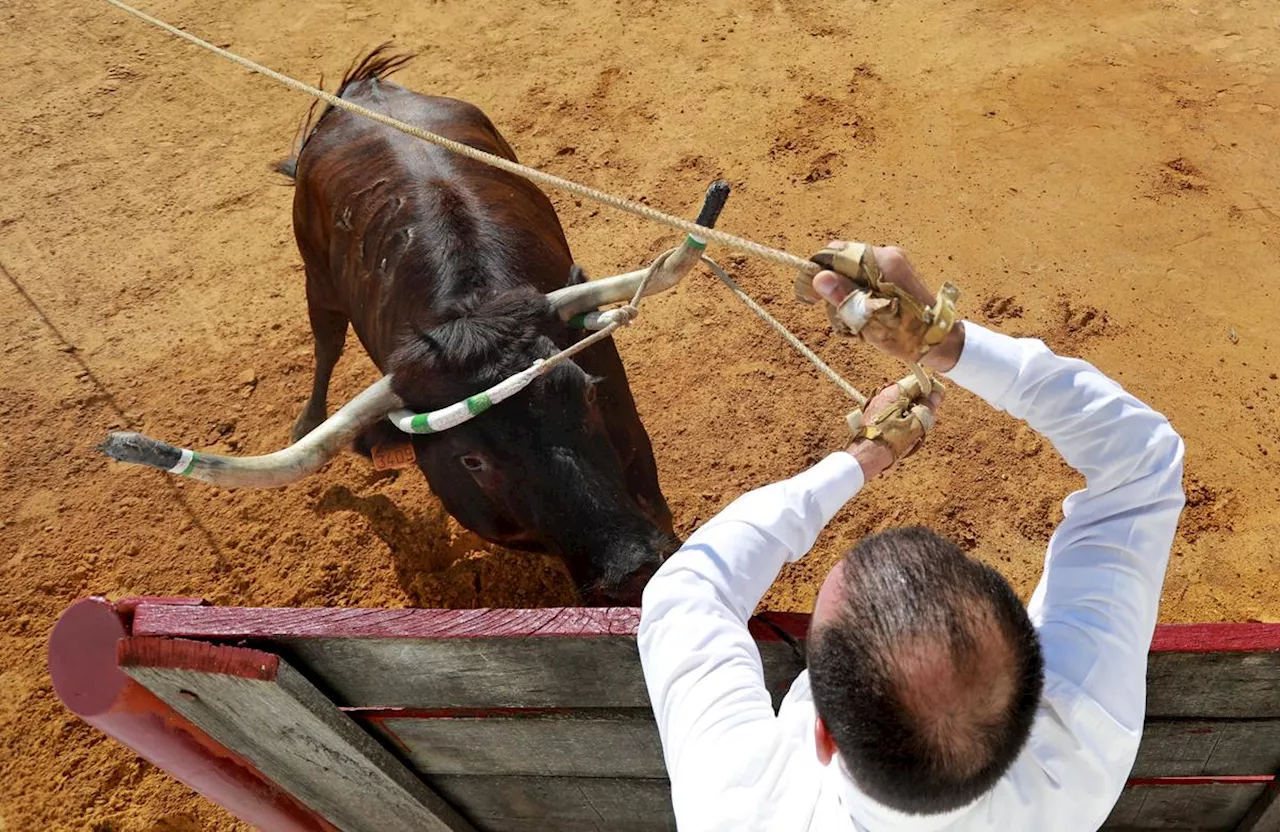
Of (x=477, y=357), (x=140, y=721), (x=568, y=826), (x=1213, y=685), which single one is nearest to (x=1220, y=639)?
(x=1213, y=685)

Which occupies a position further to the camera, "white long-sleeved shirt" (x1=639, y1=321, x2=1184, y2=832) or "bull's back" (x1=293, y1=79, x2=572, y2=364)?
"bull's back" (x1=293, y1=79, x2=572, y2=364)

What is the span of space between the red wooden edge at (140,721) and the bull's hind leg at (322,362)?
2.79 m

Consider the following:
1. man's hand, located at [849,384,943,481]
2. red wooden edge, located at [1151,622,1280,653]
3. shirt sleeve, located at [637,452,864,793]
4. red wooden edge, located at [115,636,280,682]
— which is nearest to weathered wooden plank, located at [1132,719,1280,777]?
red wooden edge, located at [1151,622,1280,653]

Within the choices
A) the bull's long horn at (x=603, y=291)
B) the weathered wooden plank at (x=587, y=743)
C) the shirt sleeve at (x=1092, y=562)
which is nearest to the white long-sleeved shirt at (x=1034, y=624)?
the shirt sleeve at (x=1092, y=562)

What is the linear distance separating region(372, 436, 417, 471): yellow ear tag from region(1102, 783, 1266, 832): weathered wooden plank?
2.84m

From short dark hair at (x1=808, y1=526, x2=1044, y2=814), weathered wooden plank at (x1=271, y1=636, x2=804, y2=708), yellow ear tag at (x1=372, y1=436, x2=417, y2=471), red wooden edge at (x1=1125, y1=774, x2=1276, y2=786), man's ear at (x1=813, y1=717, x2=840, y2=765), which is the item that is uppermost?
short dark hair at (x1=808, y1=526, x2=1044, y2=814)

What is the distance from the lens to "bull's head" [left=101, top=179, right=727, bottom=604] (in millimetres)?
2992

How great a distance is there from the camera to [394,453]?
12.0 feet

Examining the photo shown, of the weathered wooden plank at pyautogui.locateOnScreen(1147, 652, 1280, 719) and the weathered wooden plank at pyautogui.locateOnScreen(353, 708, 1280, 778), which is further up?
the weathered wooden plank at pyautogui.locateOnScreen(1147, 652, 1280, 719)

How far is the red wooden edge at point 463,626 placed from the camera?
2.17 meters

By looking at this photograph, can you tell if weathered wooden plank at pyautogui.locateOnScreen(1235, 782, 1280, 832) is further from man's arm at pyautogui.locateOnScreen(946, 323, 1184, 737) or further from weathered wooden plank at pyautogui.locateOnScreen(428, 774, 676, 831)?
weathered wooden plank at pyautogui.locateOnScreen(428, 774, 676, 831)

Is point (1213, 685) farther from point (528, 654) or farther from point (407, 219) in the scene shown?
point (407, 219)

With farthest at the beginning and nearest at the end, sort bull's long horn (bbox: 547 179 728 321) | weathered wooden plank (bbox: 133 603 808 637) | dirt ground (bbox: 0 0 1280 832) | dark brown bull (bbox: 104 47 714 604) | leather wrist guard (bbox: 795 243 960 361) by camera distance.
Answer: dirt ground (bbox: 0 0 1280 832), bull's long horn (bbox: 547 179 728 321), dark brown bull (bbox: 104 47 714 604), weathered wooden plank (bbox: 133 603 808 637), leather wrist guard (bbox: 795 243 960 361)

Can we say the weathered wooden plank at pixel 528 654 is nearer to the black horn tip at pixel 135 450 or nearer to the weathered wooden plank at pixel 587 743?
the weathered wooden plank at pixel 587 743
